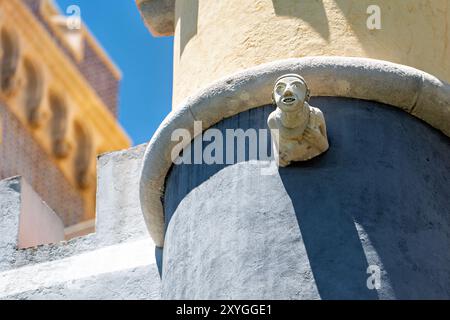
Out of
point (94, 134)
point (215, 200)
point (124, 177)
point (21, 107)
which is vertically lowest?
point (94, 134)

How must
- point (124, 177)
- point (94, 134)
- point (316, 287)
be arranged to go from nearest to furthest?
point (316, 287) → point (124, 177) → point (94, 134)

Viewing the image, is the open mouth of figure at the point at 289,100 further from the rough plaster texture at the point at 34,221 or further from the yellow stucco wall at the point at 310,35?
the rough plaster texture at the point at 34,221

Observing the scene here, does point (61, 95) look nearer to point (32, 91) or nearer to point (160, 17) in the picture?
point (32, 91)

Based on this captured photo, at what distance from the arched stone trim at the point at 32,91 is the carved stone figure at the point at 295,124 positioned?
128 feet

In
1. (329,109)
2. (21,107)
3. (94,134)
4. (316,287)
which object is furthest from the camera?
(94,134)

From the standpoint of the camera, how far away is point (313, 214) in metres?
11.3

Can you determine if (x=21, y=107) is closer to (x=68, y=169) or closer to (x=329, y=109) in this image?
(x=68, y=169)

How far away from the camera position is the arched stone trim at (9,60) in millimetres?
50219

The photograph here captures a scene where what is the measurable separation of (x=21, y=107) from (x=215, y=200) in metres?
38.4

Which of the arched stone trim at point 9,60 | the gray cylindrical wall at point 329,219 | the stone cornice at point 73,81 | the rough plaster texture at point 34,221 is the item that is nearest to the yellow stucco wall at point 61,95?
the stone cornice at point 73,81

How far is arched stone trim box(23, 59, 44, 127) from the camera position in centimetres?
5088

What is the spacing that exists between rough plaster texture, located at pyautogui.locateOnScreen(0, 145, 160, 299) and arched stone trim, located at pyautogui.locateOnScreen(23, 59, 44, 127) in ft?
122

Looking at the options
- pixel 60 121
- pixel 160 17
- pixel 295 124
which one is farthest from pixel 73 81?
pixel 295 124

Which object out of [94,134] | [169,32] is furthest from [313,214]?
[94,134]
